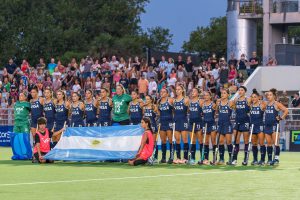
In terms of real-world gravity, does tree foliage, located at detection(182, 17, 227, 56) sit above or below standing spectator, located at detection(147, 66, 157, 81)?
above

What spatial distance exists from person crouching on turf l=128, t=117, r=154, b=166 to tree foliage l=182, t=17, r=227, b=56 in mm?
70937

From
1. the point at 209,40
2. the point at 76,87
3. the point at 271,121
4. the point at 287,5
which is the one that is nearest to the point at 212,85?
the point at 76,87

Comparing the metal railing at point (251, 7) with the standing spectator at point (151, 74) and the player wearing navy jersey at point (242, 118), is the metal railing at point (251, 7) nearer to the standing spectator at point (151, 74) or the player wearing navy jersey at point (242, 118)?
the standing spectator at point (151, 74)

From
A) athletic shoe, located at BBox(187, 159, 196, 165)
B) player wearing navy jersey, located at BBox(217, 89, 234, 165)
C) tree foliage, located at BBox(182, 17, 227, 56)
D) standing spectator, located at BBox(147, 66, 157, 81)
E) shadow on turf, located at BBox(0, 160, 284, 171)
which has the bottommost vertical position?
shadow on turf, located at BBox(0, 160, 284, 171)

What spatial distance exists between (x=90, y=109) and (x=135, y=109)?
1539 mm

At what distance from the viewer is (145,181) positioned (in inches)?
821

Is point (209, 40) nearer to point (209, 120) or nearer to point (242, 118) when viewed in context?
point (209, 120)

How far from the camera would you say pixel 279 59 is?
153ft

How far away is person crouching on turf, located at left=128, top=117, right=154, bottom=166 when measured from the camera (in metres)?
25.9

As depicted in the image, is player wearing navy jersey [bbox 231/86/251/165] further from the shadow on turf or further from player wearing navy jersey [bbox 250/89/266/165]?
the shadow on turf

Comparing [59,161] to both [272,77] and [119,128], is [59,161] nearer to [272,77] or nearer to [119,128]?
[119,128]

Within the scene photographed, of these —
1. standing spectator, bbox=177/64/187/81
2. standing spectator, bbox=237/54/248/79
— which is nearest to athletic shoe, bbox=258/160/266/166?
standing spectator, bbox=177/64/187/81

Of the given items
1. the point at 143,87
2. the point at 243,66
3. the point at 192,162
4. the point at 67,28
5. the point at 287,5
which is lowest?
the point at 192,162

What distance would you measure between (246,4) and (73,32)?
26681 millimetres
